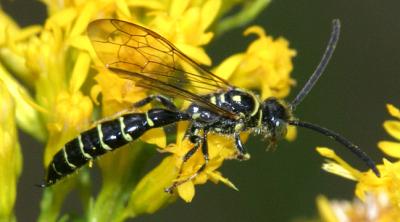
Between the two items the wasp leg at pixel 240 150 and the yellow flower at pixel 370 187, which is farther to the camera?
the wasp leg at pixel 240 150

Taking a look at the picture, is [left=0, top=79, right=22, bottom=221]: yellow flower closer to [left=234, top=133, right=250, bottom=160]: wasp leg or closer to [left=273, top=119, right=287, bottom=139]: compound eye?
[left=234, top=133, right=250, bottom=160]: wasp leg

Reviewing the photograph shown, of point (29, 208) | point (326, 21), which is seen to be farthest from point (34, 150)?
point (326, 21)

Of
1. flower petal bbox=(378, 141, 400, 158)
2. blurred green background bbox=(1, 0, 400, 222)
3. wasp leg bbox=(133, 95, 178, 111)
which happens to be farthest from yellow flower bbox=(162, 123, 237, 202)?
blurred green background bbox=(1, 0, 400, 222)

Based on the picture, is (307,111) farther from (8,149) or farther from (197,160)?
(8,149)

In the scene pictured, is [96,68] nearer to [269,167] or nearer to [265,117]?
[265,117]

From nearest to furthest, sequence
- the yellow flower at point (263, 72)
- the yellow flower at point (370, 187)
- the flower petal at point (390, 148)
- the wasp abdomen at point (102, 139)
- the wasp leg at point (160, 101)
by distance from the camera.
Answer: the yellow flower at point (370, 187) < the wasp abdomen at point (102, 139) < the flower petal at point (390, 148) < the wasp leg at point (160, 101) < the yellow flower at point (263, 72)

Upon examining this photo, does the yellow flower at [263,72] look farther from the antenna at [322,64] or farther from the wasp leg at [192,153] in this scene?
the wasp leg at [192,153]

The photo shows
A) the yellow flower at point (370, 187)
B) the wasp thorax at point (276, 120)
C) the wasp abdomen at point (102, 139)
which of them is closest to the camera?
the yellow flower at point (370, 187)

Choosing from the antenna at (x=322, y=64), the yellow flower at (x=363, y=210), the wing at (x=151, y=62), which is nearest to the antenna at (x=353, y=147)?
the yellow flower at (x=363, y=210)
